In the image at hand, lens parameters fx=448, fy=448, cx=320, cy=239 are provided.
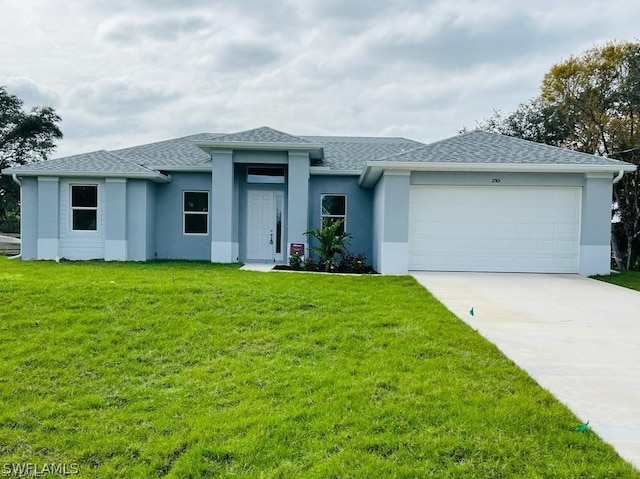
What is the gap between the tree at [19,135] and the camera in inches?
1075

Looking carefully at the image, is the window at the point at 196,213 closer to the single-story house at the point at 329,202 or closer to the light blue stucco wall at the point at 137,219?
the single-story house at the point at 329,202

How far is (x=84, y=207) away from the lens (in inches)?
563

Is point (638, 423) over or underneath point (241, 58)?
underneath

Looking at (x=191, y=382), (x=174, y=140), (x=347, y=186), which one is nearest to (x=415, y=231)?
(x=347, y=186)

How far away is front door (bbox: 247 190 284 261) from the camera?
15.4 m

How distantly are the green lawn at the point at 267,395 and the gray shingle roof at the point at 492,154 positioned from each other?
609cm

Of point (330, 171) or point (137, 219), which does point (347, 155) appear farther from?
point (137, 219)

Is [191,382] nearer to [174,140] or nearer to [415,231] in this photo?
[415,231]

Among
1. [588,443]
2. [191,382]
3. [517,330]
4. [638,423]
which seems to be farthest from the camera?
[517,330]

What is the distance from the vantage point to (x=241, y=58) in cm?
1579

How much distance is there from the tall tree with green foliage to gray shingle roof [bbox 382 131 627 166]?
8.30 meters

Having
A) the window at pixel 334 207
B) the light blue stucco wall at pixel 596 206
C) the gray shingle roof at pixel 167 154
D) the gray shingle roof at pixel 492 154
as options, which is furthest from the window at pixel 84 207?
the light blue stucco wall at pixel 596 206

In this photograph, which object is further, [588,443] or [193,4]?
[193,4]

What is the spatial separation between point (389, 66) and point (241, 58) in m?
5.31
